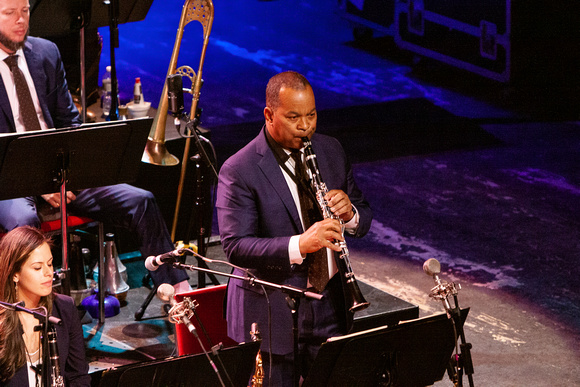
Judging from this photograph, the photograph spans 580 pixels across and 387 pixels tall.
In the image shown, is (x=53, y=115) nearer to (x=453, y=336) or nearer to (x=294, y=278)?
(x=294, y=278)

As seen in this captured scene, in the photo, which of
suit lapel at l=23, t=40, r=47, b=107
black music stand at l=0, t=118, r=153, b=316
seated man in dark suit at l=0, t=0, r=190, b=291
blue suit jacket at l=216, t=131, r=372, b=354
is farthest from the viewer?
suit lapel at l=23, t=40, r=47, b=107

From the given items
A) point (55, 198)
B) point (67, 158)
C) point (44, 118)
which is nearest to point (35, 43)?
point (44, 118)

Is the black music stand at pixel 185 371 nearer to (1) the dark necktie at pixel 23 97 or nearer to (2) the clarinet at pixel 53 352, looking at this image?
(2) the clarinet at pixel 53 352

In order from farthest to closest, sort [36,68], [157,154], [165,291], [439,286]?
[157,154] → [36,68] → [439,286] → [165,291]

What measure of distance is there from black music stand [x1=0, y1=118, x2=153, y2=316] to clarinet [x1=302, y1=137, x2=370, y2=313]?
1509mm

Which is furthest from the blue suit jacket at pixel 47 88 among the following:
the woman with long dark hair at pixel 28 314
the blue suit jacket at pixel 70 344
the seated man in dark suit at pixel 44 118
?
the blue suit jacket at pixel 70 344

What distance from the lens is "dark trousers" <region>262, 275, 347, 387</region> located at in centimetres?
347

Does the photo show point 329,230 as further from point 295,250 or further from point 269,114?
point 269,114

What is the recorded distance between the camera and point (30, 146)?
166 inches

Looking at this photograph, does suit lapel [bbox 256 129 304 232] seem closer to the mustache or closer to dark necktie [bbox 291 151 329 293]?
dark necktie [bbox 291 151 329 293]

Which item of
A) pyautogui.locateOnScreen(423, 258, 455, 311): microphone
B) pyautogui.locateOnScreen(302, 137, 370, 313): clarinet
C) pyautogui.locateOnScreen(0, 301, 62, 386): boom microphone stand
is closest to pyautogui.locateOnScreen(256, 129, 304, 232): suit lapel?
pyautogui.locateOnScreen(302, 137, 370, 313): clarinet

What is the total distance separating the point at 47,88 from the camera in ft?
17.3

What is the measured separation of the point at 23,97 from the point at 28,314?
2.03 metres

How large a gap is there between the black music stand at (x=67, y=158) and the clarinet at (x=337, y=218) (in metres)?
1.51
